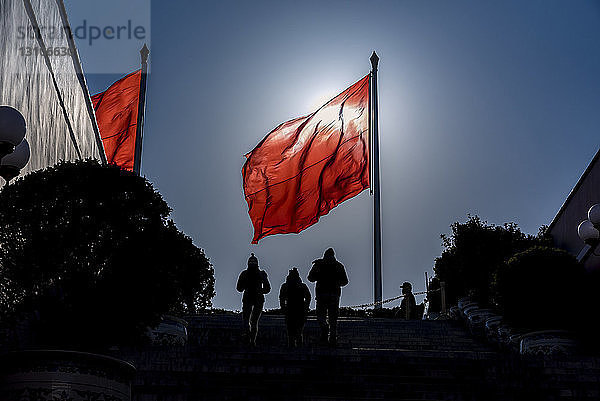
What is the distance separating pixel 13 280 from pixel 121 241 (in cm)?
118

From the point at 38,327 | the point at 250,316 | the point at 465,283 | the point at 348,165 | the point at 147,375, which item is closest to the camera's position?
the point at 38,327

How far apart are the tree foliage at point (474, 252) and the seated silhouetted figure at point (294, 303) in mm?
10430

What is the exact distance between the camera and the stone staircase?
11086mm

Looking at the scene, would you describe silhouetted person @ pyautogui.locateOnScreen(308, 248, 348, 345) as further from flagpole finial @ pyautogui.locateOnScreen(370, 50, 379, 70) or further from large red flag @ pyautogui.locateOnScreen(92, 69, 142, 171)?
flagpole finial @ pyautogui.locateOnScreen(370, 50, 379, 70)

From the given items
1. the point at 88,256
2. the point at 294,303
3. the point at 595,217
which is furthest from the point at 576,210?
the point at 88,256

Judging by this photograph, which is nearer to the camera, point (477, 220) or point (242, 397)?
point (242, 397)

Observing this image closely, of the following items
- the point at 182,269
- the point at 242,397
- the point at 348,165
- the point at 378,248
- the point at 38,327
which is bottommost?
the point at 242,397

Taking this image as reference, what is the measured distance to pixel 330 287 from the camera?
16.1 meters

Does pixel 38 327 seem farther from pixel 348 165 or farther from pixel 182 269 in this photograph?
pixel 348 165

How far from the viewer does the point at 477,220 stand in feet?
90.9

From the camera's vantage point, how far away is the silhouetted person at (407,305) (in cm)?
2597

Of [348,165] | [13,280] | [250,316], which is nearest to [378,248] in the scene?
[348,165]

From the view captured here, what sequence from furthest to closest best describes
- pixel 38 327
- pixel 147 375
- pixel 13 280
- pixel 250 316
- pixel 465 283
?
1. pixel 465 283
2. pixel 250 316
3. pixel 147 375
4. pixel 13 280
5. pixel 38 327

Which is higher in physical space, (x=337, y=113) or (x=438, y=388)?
(x=337, y=113)
